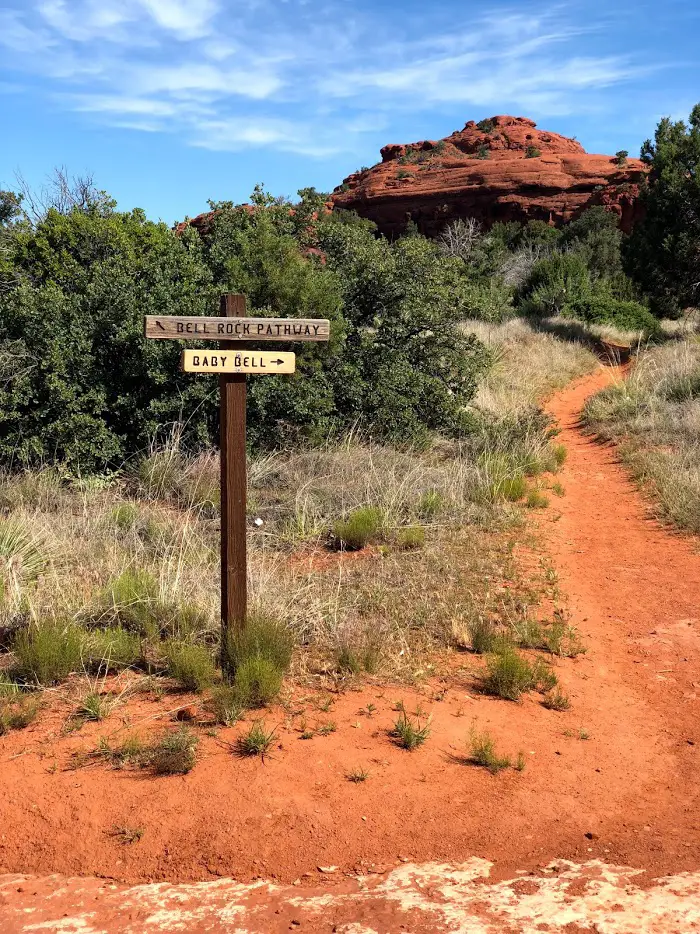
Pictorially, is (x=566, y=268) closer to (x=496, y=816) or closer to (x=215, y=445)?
(x=215, y=445)

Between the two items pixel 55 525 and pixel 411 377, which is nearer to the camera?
pixel 55 525

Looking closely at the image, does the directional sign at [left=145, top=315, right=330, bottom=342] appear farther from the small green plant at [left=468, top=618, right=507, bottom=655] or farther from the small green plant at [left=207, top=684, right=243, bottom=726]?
the small green plant at [left=468, top=618, right=507, bottom=655]

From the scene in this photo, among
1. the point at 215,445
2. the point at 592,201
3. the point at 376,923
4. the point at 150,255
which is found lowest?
the point at 376,923

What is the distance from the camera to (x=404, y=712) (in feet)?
15.2

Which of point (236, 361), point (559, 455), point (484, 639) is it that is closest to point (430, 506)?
point (484, 639)

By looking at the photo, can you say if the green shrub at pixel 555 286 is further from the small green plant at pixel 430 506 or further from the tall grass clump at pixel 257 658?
the tall grass clump at pixel 257 658

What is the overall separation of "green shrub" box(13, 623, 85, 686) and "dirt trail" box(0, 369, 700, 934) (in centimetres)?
63

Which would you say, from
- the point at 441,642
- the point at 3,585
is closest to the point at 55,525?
the point at 3,585

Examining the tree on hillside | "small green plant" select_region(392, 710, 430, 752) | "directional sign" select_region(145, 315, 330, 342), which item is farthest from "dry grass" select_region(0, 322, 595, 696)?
the tree on hillside

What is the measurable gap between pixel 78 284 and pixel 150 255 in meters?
1.12

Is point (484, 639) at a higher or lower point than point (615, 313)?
lower

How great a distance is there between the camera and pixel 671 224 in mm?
21719

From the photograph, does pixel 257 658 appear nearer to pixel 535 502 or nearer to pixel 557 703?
pixel 557 703

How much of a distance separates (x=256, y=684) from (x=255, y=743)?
19.9 inches
